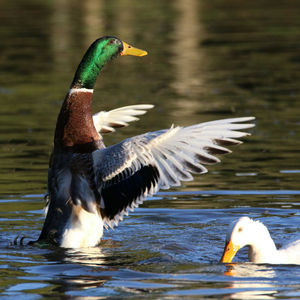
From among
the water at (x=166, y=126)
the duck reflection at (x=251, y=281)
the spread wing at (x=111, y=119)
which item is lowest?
the water at (x=166, y=126)

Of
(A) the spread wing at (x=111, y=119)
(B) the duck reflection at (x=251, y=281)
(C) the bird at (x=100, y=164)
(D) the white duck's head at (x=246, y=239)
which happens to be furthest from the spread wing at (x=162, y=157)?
(A) the spread wing at (x=111, y=119)

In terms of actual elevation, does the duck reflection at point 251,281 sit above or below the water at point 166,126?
above

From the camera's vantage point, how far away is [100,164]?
7609mm

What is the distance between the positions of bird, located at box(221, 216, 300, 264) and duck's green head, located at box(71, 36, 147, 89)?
2.13m

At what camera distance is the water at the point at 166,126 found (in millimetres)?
6676

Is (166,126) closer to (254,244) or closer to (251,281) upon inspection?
(254,244)

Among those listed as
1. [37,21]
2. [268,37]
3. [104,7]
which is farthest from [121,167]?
[104,7]

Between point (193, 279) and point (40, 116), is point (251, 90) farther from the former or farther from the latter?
point (193, 279)

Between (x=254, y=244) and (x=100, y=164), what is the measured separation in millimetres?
1493

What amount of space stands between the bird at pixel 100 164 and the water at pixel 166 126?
0.90 ft

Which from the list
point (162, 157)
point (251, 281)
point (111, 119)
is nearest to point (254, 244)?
point (251, 281)

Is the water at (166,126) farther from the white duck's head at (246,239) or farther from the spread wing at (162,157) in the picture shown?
the spread wing at (162,157)

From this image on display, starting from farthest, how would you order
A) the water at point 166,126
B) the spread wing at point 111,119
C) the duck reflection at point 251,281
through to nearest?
the spread wing at point 111,119
the water at point 166,126
the duck reflection at point 251,281

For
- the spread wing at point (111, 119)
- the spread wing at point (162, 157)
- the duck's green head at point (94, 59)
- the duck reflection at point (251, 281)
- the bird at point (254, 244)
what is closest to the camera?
the duck reflection at point (251, 281)
